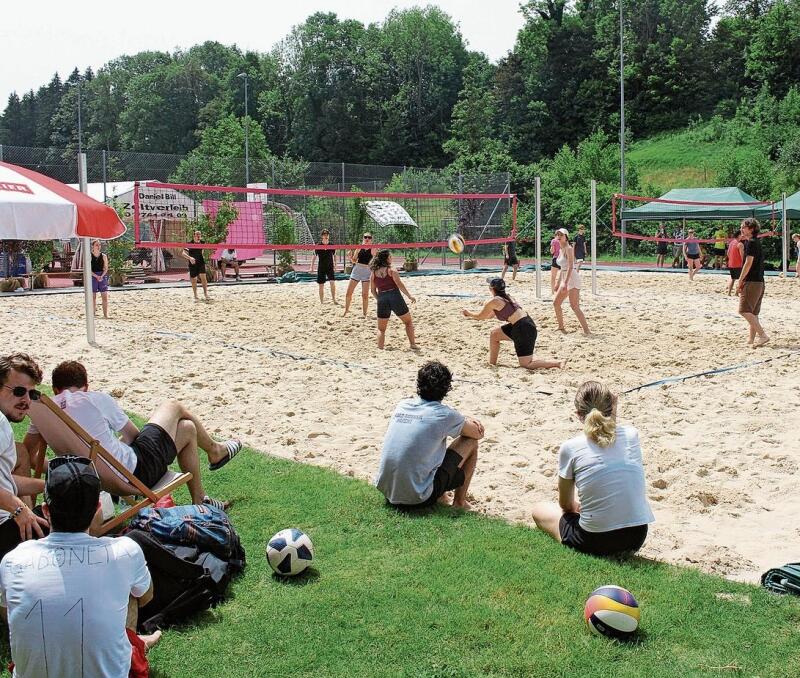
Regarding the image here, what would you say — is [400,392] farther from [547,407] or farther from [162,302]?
[162,302]

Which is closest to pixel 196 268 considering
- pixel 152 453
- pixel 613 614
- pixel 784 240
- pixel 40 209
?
pixel 40 209

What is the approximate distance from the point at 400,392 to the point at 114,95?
85.1m

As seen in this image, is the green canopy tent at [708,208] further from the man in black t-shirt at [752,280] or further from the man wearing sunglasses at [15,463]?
the man wearing sunglasses at [15,463]

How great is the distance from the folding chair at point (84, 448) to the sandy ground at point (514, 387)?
1.63 metres

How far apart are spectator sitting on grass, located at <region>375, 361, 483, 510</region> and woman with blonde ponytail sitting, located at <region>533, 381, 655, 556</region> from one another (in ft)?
2.24

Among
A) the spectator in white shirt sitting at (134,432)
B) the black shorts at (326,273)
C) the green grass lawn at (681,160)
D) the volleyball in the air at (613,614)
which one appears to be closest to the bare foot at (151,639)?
the spectator in white shirt sitting at (134,432)

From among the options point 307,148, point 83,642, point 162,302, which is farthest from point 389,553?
point 307,148

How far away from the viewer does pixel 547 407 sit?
702cm

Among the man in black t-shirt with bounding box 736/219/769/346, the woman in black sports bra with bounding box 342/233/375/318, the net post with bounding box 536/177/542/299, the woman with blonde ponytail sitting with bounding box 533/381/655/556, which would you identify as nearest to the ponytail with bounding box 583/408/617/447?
the woman with blonde ponytail sitting with bounding box 533/381/655/556

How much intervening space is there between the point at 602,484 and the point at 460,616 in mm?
991

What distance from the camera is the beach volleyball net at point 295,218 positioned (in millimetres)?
20750

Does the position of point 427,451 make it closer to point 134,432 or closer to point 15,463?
point 134,432

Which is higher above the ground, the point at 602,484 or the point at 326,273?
the point at 326,273

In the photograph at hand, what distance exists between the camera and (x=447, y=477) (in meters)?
4.57
